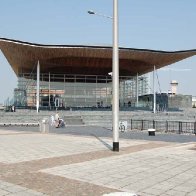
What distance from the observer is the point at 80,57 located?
54.8m

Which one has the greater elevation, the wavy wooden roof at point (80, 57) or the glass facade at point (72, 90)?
the wavy wooden roof at point (80, 57)

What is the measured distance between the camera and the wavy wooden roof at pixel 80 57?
4912cm

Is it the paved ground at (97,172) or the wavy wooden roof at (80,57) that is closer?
the paved ground at (97,172)

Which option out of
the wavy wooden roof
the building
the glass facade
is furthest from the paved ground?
the glass facade

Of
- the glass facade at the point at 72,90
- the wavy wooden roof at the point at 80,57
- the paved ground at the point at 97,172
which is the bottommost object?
the paved ground at the point at 97,172

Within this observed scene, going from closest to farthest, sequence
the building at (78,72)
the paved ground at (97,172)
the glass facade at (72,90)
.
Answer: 1. the paved ground at (97,172)
2. the building at (78,72)
3. the glass facade at (72,90)

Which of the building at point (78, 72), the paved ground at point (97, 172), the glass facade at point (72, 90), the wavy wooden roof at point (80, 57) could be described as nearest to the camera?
the paved ground at point (97, 172)

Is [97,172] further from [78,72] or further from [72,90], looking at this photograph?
[78,72]

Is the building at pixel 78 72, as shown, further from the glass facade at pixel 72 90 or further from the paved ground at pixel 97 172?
the paved ground at pixel 97 172

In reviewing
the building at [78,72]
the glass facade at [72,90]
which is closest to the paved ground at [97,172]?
the building at [78,72]

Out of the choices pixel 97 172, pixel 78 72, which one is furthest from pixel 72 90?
pixel 97 172

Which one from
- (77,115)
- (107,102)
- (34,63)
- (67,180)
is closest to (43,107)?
(34,63)

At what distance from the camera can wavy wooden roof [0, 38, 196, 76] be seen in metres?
49.1

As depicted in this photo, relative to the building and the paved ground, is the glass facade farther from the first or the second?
the paved ground
